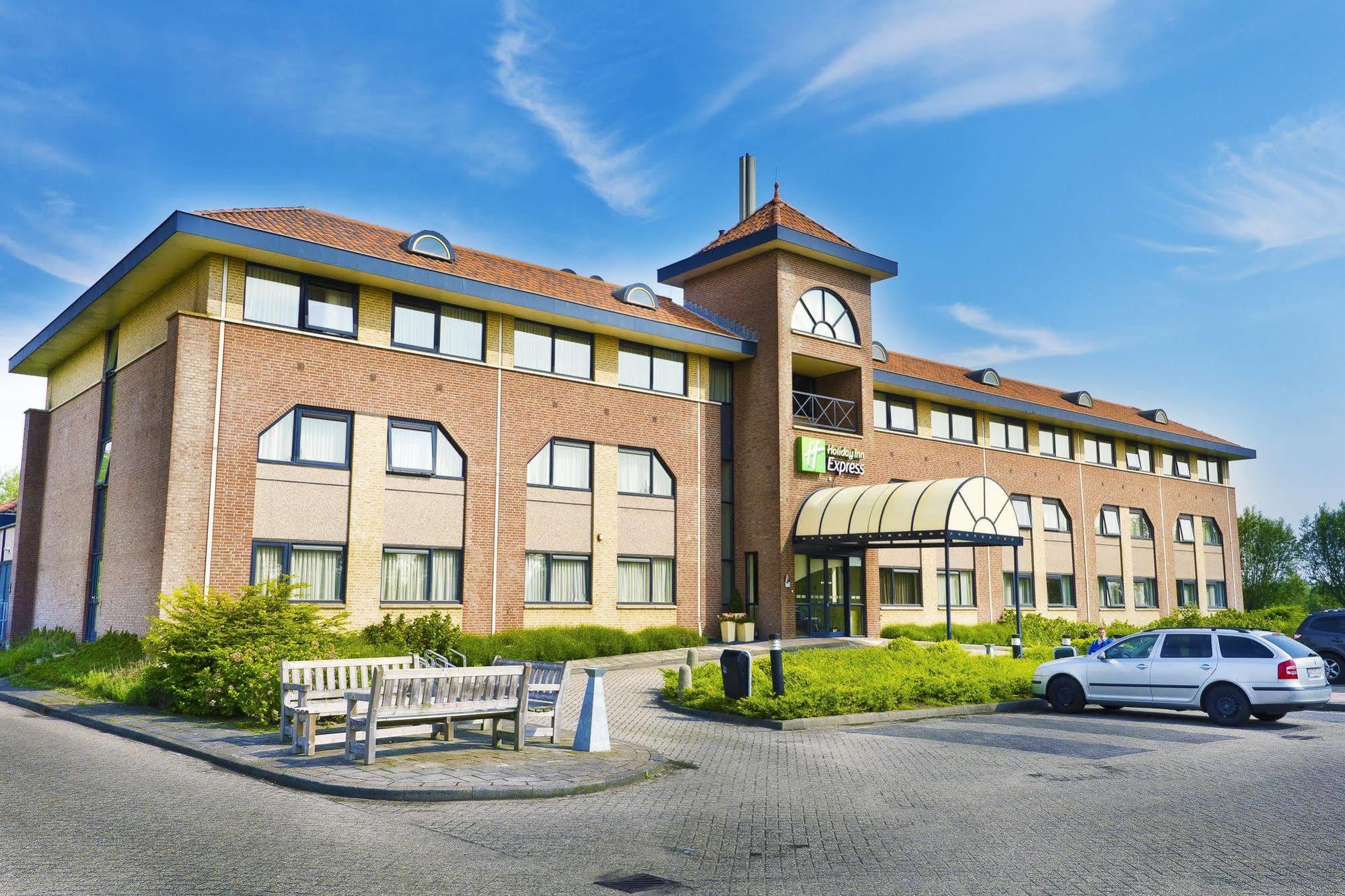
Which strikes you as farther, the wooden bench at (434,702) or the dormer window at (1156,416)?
the dormer window at (1156,416)

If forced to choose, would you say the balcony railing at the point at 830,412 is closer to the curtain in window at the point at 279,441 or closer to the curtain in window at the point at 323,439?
the curtain in window at the point at 323,439

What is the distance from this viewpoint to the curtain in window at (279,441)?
820 inches

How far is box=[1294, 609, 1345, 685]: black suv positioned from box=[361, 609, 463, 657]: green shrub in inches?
733

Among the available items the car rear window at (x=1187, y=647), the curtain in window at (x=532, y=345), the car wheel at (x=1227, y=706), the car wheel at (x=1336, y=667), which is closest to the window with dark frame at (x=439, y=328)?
the curtain in window at (x=532, y=345)

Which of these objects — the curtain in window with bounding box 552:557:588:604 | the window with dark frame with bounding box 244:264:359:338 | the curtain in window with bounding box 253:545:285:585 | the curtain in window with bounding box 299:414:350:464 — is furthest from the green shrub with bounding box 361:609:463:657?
the window with dark frame with bounding box 244:264:359:338

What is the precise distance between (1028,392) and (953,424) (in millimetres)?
6299

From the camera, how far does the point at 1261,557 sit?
6725 cm

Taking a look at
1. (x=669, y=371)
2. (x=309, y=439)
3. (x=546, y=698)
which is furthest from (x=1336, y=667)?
(x=309, y=439)

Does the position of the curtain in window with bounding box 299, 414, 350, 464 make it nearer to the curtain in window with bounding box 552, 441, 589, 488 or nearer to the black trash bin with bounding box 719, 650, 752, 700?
the curtain in window with bounding box 552, 441, 589, 488

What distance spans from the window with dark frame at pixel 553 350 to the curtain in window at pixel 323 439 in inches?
187

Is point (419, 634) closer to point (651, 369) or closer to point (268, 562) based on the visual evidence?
point (268, 562)

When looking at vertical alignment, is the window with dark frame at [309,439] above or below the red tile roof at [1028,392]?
below

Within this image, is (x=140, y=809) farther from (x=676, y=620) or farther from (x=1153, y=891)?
(x=676, y=620)

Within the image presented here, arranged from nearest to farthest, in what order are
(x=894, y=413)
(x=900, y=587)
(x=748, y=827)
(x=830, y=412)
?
(x=748, y=827)
(x=830, y=412)
(x=900, y=587)
(x=894, y=413)
